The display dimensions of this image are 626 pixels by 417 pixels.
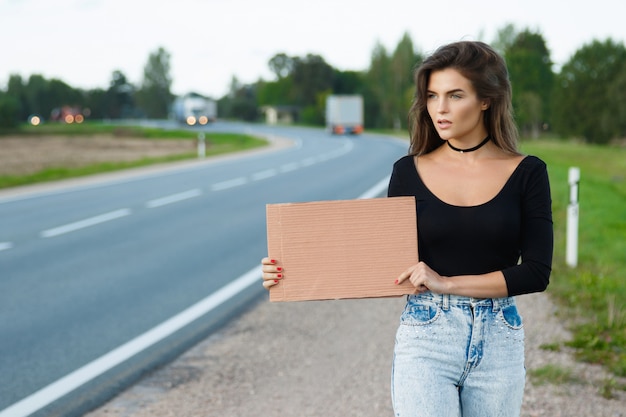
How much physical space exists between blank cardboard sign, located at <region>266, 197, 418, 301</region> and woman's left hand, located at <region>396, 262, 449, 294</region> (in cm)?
5

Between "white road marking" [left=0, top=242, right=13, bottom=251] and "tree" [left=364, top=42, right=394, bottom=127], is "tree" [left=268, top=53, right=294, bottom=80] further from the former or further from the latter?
"white road marking" [left=0, top=242, right=13, bottom=251]

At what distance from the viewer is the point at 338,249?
2.48m

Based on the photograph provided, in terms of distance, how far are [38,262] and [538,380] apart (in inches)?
265

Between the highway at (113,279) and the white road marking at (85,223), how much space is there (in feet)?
0.10

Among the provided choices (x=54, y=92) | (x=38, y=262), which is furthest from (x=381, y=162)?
(x=54, y=92)

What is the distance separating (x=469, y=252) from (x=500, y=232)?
11cm

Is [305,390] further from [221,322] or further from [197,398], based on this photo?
[221,322]

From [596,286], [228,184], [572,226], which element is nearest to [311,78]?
[228,184]

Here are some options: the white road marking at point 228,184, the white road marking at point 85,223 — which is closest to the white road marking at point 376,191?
the white road marking at point 228,184

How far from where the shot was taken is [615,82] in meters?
65.7

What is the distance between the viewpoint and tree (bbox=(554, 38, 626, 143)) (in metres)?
69.6

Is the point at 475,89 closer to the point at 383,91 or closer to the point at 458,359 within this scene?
the point at 458,359

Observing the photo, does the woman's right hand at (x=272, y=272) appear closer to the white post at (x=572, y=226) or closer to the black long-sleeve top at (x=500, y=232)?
the black long-sleeve top at (x=500, y=232)

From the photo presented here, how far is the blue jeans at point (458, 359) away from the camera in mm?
2336
